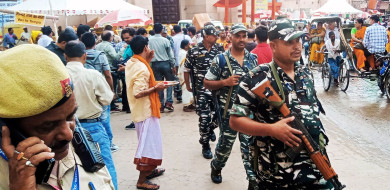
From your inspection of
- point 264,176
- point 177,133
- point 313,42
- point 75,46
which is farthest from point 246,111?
point 313,42

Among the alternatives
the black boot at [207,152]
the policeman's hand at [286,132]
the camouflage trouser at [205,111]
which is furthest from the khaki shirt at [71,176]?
the black boot at [207,152]

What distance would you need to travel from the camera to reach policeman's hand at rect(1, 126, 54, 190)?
1.05 meters

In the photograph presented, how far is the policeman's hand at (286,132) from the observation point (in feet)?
6.93

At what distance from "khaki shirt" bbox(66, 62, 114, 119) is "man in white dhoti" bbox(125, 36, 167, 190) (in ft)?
1.60

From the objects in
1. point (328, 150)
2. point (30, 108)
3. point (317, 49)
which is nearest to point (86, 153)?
point (30, 108)

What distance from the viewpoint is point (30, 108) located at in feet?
3.45

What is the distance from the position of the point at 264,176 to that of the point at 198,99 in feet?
8.65

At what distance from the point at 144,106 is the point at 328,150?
294 cm

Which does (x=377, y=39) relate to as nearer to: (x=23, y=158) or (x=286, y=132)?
(x=286, y=132)

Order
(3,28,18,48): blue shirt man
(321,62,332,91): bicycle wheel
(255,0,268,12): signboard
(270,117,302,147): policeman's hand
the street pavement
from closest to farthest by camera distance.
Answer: (270,117,302,147): policeman's hand < the street pavement < (321,62,332,91): bicycle wheel < (3,28,18,48): blue shirt man < (255,0,268,12): signboard

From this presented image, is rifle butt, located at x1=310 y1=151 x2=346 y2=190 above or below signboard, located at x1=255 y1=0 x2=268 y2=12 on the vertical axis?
below

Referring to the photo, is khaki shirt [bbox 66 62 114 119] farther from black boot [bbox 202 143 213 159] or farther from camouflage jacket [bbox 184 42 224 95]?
black boot [bbox 202 143 213 159]

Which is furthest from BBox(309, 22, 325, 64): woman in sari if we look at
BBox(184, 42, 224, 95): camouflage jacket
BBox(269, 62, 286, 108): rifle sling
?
BBox(269, 62, 286, 108): rifle sling

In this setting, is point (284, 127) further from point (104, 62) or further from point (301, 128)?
point (104, 62)
